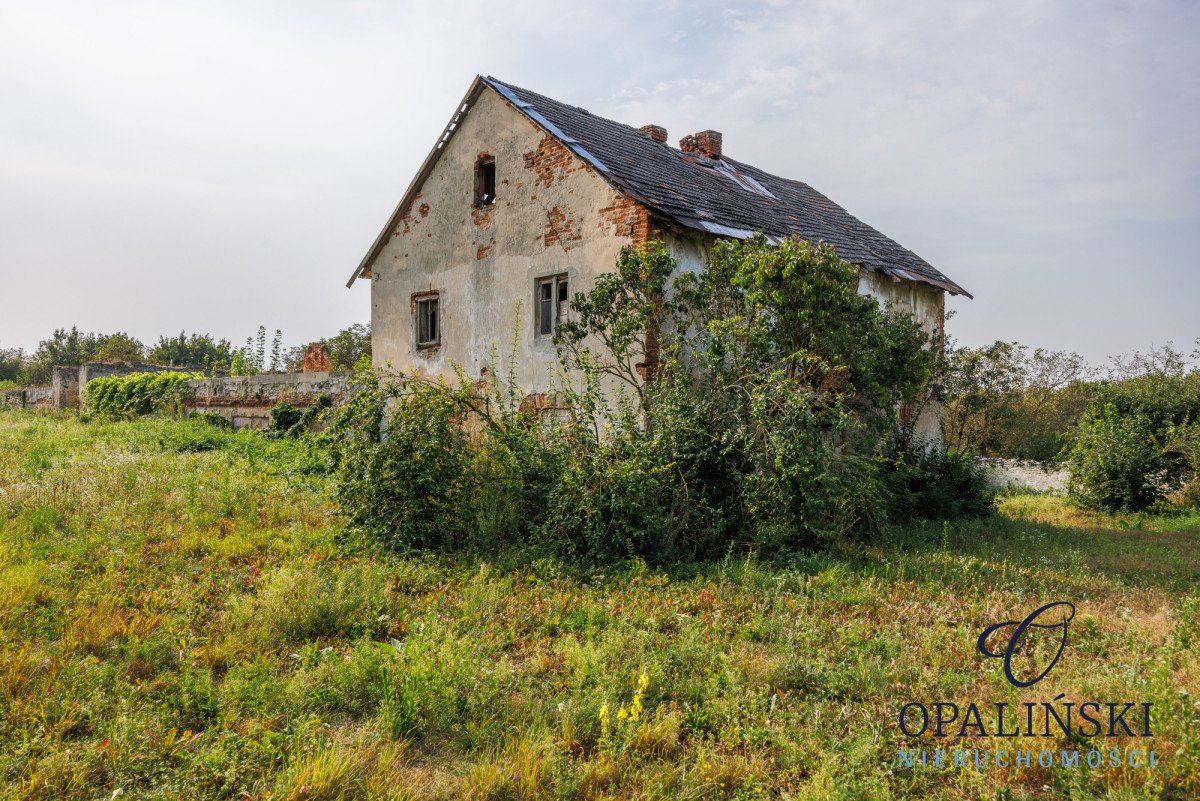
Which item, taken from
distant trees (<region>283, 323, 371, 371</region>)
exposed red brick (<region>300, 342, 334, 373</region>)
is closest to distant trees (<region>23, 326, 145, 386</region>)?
distant trees (<region>283, 323, 371, 371</region>)

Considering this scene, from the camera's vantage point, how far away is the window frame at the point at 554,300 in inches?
413

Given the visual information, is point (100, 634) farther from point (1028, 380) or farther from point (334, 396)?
point (1028, 380)

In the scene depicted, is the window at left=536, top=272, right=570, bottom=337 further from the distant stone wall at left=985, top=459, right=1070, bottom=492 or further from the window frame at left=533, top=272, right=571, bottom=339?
→ the distant stone wall at left=985, top=459, right=1070, bottom=492

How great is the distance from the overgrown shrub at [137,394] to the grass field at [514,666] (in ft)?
34.8

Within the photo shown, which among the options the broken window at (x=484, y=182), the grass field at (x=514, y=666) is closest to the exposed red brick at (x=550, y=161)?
the broken window at (x=484, y=182)

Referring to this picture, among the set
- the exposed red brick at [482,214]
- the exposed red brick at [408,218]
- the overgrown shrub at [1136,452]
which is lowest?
the overgrown shrub at [1136,452]

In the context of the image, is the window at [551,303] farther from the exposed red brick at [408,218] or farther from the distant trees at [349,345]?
the distant trees at [349,345]

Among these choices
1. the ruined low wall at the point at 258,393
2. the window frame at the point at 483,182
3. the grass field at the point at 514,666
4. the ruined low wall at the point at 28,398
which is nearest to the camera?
the grass field at the point at 514,666

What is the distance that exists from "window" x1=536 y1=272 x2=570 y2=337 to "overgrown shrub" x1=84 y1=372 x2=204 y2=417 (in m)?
10.8

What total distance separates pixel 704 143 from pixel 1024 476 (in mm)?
11248

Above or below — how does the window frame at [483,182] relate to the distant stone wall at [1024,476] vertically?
above

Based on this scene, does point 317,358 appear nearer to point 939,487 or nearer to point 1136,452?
point 939,487

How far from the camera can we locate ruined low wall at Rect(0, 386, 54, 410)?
2131cm

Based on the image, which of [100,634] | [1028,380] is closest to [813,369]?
[100,634]
